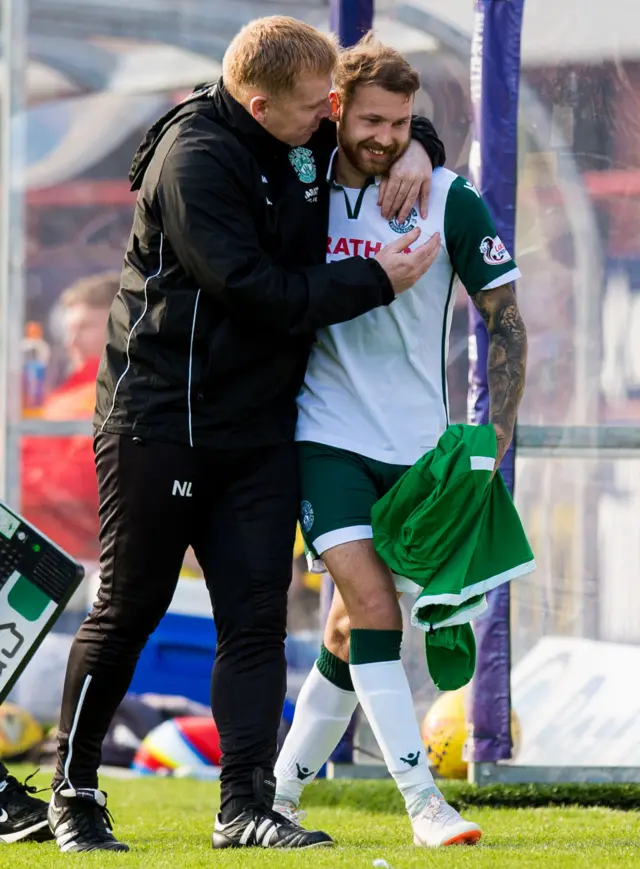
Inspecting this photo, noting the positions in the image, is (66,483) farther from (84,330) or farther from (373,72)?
(373,72)

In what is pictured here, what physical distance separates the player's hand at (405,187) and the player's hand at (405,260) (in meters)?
0.10

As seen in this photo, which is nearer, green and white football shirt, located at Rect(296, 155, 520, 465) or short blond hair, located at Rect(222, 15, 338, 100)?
short blond hair, located at Rect(222, 15, 338, 100)

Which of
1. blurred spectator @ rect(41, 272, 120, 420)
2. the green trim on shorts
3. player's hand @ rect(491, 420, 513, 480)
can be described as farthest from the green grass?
blurred spectator @ rect(41, 272, 120, 420)

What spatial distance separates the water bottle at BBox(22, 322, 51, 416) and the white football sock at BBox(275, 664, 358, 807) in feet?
12.9

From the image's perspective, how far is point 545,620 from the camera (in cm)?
571

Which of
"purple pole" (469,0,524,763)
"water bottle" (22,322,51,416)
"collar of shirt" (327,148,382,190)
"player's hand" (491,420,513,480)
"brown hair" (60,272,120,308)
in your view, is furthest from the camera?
"brown hair" (60,272,120,308)

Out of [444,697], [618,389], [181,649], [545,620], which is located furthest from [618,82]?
[181,649]

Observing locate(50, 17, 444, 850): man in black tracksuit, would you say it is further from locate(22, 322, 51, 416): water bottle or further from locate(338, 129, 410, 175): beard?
locate(22, 322, 51, 416): water bottle

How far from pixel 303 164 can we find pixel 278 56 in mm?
314

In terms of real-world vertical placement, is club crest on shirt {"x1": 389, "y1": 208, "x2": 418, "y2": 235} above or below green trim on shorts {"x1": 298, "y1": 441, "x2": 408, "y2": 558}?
above

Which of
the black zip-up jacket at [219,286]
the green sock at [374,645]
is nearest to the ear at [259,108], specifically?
the black zip-up jacket at [219,286]

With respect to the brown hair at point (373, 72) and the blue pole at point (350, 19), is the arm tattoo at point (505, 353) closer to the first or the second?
the brown hair at point (373, 72)

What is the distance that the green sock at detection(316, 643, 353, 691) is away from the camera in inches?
165

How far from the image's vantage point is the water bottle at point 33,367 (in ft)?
26.2
